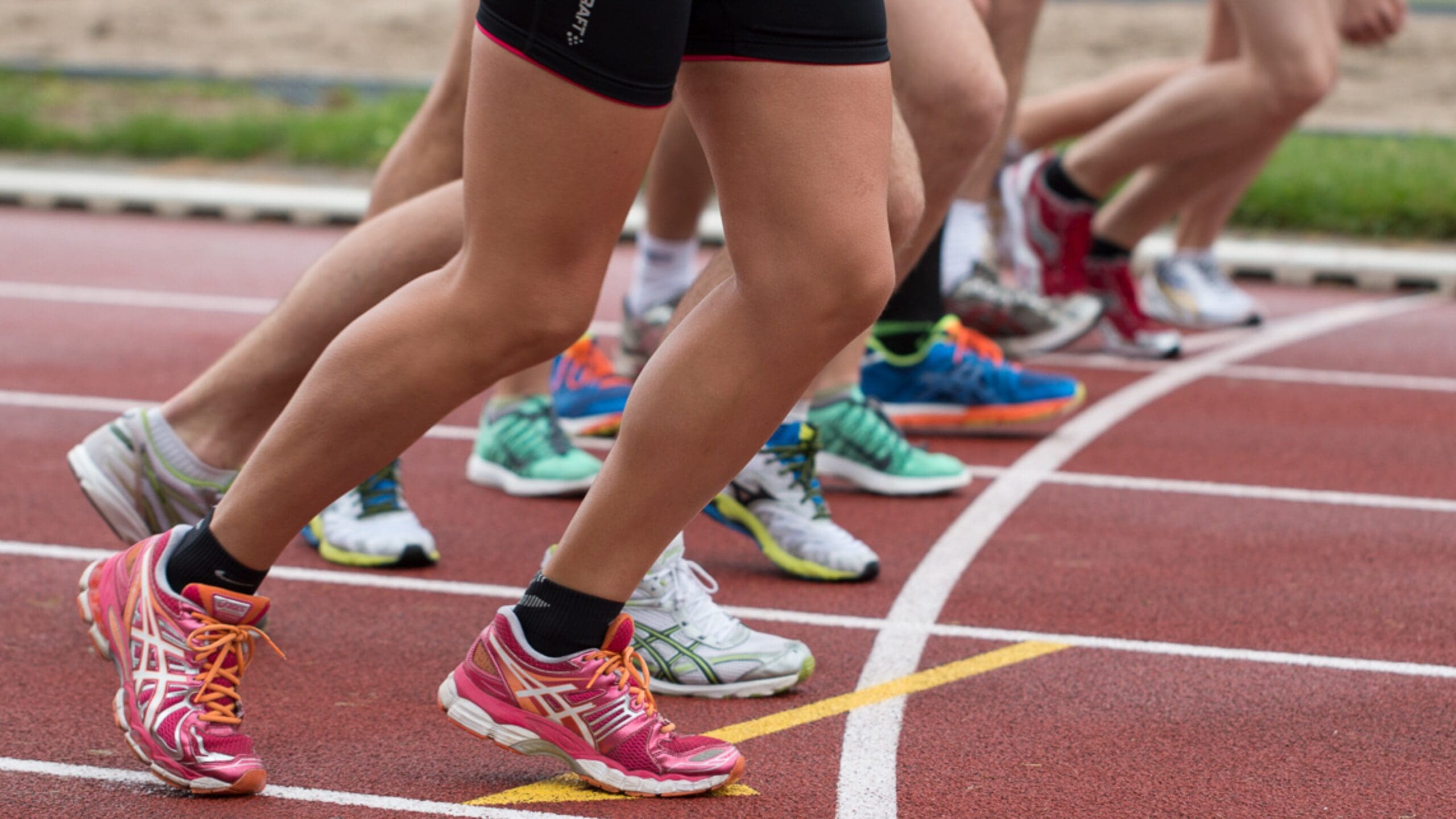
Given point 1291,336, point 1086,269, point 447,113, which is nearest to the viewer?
point 447,113

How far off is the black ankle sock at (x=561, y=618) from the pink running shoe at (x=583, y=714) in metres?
0.01

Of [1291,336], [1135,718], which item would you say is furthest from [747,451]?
[1291,336]

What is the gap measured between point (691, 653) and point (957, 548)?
1101mm

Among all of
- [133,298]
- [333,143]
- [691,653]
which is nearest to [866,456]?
[691,653]

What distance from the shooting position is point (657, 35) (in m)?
1.94

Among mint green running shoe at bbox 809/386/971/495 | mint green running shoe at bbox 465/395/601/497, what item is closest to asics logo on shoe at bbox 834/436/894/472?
mint green running shoe at bbox 809/386/971/495

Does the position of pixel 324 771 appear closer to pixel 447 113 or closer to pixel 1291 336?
pixel 447 113

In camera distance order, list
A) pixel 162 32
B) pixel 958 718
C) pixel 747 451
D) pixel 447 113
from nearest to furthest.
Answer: pixel 747 451 → pixel 958 718 → pixel 447 113 → pixel 162 32

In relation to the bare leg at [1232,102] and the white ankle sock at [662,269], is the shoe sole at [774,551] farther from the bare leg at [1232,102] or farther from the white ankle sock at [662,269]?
the bare leg at [1232,102]

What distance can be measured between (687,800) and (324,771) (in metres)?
0.49

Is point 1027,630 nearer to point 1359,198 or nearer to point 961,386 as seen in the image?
point 961,386

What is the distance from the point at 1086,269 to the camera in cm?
606

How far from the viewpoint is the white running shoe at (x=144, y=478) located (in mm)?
2875

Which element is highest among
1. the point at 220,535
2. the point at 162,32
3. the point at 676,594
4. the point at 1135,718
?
the point at 220,535
